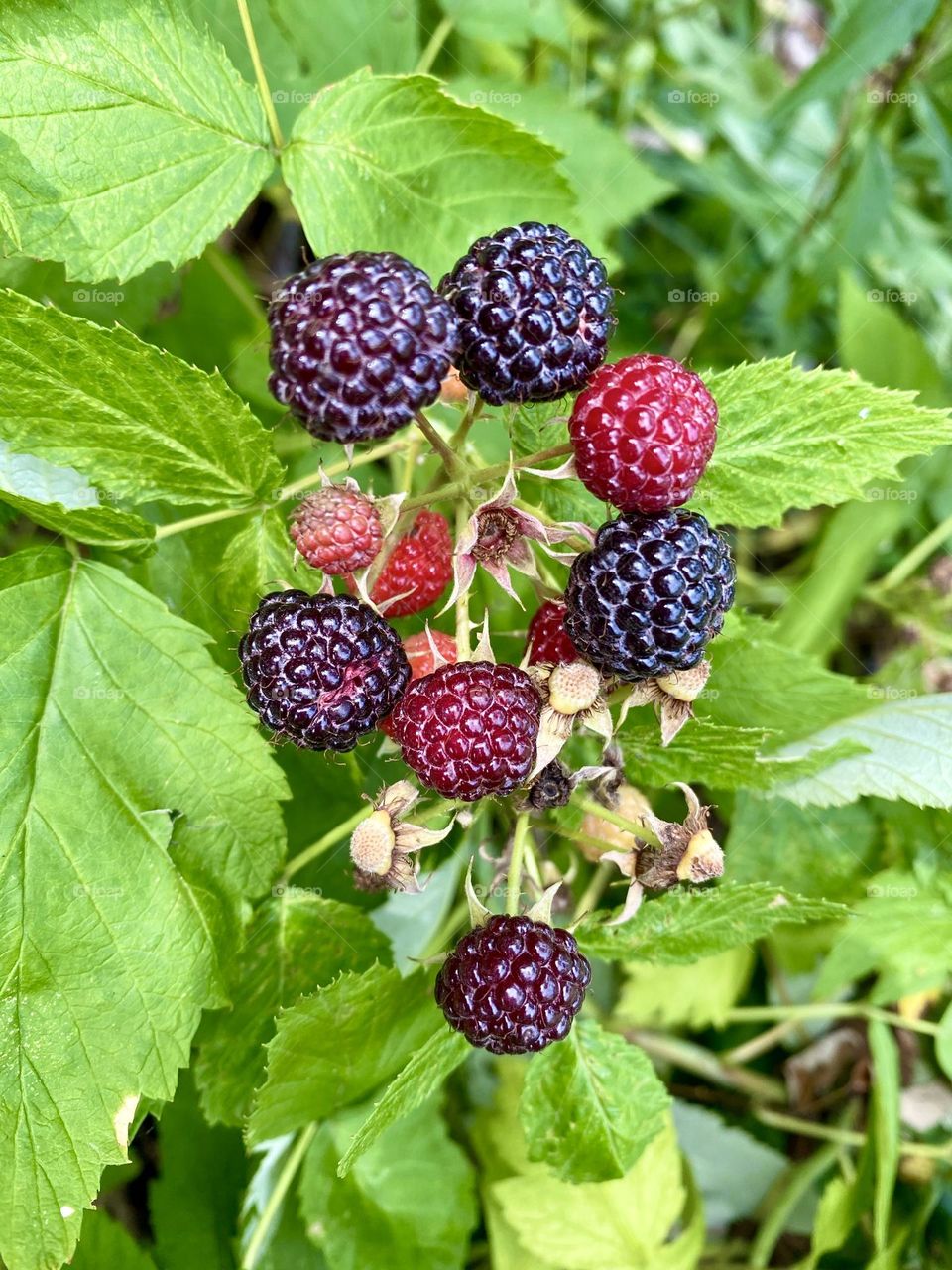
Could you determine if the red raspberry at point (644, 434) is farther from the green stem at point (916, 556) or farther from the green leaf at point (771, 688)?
the green stem at point (916, 556)

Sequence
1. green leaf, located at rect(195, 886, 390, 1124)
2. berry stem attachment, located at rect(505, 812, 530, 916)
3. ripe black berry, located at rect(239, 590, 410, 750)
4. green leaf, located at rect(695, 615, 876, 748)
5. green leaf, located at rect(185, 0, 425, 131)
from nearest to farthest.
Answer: ripe black berry, located at rect(239, 590, 410, 750)
berry stem attachment, located at rect(505, 812, 530, 916)
green leaf, located at rect(195, 886, 390, 1124)
green leaf, located at rect(695, 615, 876, 748)
green leaf, located at rect(185, 0, 425, 131)

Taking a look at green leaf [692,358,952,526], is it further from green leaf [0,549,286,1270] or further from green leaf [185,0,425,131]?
green leaf [185,0,425,131]

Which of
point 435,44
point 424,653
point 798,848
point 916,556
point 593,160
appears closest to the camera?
point 424,653

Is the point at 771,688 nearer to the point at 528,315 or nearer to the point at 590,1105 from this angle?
the point at 590,1105

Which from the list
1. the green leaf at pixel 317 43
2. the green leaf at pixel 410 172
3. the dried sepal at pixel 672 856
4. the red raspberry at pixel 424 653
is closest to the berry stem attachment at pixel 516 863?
the dried sepal at pixel 672 856

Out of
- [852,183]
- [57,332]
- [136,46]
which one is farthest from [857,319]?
[57,332]

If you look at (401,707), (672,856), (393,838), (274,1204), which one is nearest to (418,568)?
(401,707)

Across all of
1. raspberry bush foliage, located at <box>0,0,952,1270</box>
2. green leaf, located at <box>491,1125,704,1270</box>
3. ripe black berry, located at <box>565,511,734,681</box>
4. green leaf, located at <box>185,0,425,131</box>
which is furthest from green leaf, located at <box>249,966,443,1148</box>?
green leaf, located at <box>185,0,425,131</box>
